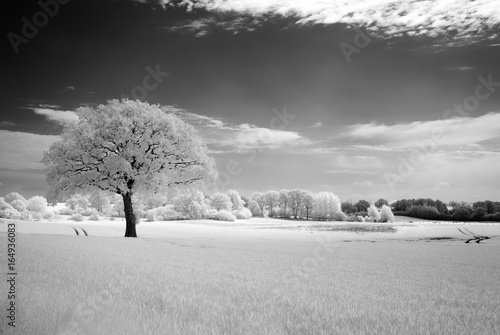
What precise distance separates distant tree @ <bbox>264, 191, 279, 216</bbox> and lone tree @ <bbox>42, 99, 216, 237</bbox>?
14963 cm

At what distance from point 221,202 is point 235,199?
13969 millimetres

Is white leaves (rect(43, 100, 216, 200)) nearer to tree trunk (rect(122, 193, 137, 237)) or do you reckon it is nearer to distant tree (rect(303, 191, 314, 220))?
tree trunk (rect(122, 193, 137, 237))

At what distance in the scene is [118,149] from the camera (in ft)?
107

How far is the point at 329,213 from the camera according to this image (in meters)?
156

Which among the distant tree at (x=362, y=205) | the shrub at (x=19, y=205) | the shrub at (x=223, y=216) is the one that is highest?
the distant tree at (x=362, y=205)

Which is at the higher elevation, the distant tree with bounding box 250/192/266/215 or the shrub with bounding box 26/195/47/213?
the distant tree with bounding box 250/192/266/215

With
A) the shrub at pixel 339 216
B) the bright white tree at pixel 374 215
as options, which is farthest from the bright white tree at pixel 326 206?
the bright white tree at pixel 374 215

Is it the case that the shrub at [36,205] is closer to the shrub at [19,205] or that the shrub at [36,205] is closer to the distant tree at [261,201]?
the shrub at [19,205]

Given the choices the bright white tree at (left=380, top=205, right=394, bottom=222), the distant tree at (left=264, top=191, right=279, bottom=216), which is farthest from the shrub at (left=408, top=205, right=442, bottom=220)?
the distant tree at (left=264, top=191, right=279, bottom=216)

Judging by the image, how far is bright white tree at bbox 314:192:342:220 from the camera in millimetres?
156175

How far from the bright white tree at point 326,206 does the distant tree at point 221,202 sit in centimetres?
3909

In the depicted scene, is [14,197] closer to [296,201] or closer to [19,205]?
[19,205]

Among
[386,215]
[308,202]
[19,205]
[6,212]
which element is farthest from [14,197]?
[386,215]

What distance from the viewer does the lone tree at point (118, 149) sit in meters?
31.8
